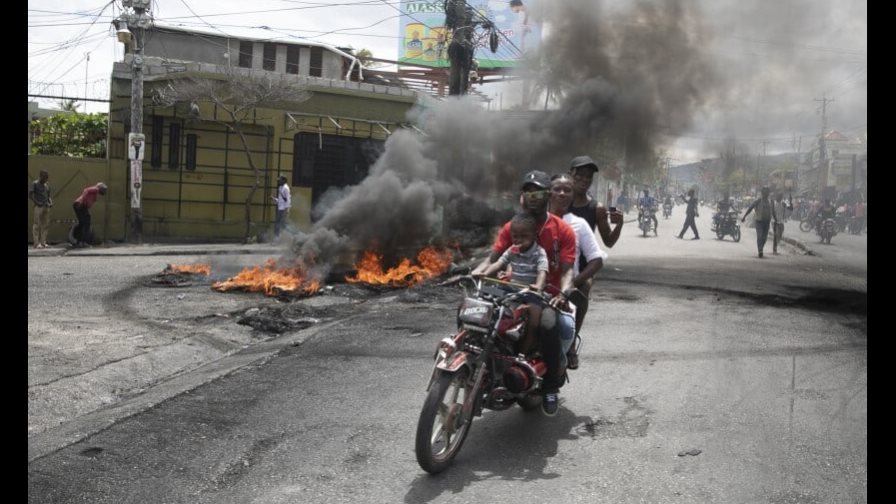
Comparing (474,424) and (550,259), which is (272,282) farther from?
(550,259)

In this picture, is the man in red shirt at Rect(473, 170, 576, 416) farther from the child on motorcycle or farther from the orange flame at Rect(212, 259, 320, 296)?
the orange flame at Rect(212, 259, 320, 296)

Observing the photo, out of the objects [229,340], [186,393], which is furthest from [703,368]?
[229,340]

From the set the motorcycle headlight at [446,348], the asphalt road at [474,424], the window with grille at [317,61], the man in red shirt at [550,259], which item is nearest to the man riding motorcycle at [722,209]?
the asphalt road at [474,424]

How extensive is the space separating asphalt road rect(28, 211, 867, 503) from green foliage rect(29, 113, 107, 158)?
1557cm

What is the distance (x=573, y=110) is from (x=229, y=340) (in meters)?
11.0

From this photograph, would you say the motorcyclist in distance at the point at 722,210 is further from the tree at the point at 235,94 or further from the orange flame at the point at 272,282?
the orange flame at the point at 272,282

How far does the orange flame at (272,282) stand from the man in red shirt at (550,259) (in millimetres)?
5962

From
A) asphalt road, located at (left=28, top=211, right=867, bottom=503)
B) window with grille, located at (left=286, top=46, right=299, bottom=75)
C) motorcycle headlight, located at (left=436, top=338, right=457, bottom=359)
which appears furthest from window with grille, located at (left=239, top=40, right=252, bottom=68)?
motorcycle headlight, located at (left=436, top=338, right=457, bottom=359)

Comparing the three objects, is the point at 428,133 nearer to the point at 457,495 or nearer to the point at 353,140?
the point at 353,140

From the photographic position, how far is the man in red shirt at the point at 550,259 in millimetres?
4488

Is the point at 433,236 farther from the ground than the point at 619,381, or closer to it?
farther from the ground

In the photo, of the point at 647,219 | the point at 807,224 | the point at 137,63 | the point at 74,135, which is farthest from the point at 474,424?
the point at 807,224

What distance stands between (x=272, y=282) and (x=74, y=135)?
15638 mm

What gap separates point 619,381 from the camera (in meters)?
5.79
